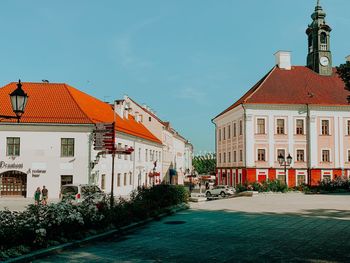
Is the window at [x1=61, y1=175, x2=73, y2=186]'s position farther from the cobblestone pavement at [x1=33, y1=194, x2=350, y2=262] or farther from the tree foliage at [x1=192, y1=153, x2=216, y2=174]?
the tree foliage at [x1=192, y1=153, x2=216, y2=174]

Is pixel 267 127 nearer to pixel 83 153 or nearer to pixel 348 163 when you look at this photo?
pixel 348 163

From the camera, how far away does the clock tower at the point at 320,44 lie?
180 feet

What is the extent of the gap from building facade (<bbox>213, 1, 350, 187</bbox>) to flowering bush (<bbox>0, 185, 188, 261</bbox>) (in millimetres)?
34718

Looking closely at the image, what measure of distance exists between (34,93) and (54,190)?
444 inches

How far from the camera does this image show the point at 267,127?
5019cm

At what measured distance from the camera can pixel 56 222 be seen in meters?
11.0

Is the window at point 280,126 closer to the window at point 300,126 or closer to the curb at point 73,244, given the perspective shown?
the window at point 300,126

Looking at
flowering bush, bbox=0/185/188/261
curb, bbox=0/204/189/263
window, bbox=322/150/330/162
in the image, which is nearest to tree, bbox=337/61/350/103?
curb, bbox=0/204/189/263

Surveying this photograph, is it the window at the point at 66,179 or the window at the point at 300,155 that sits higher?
the window at the point at 300,155

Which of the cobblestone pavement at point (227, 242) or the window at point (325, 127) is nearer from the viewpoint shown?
the cobblestone pavement at point (227, 242)

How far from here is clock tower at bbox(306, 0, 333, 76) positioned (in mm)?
54969

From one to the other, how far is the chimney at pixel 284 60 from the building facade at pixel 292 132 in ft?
8.02

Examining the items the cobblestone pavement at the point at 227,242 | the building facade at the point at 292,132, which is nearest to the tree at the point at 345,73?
the cobblestone pavement at the point at 227,242

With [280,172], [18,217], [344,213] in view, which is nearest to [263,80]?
[280,172]
